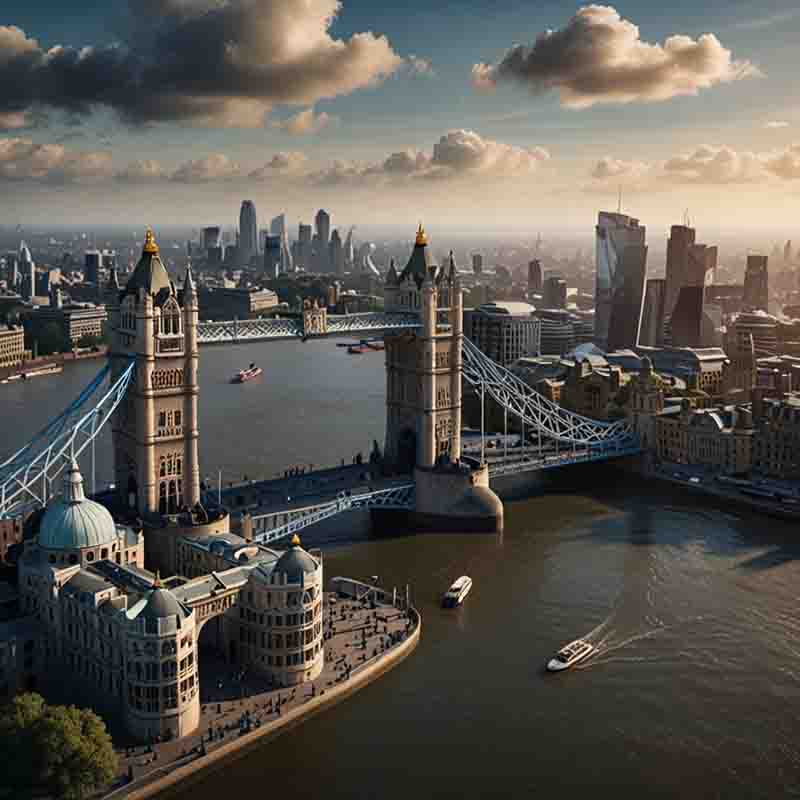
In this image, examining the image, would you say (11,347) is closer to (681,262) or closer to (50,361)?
(50,361)

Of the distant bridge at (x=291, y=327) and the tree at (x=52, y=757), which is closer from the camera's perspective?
the tree at (x=52, y=757)

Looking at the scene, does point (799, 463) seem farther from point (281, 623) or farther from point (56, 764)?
point (56, 764)

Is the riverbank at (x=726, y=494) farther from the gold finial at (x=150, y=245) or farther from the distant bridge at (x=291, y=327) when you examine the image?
the gold finial at (x=150, y=245)

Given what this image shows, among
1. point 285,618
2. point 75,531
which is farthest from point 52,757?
point 75,531

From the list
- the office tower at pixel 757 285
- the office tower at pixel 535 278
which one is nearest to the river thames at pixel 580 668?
the office tower at pixel 757 285

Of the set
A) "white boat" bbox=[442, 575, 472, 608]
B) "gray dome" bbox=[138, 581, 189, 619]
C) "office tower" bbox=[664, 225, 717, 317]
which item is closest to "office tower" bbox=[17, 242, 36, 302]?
"office tower" bbox=[664, 225, 717, 317]

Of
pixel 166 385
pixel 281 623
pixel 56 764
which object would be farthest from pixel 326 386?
pixel 56 764
